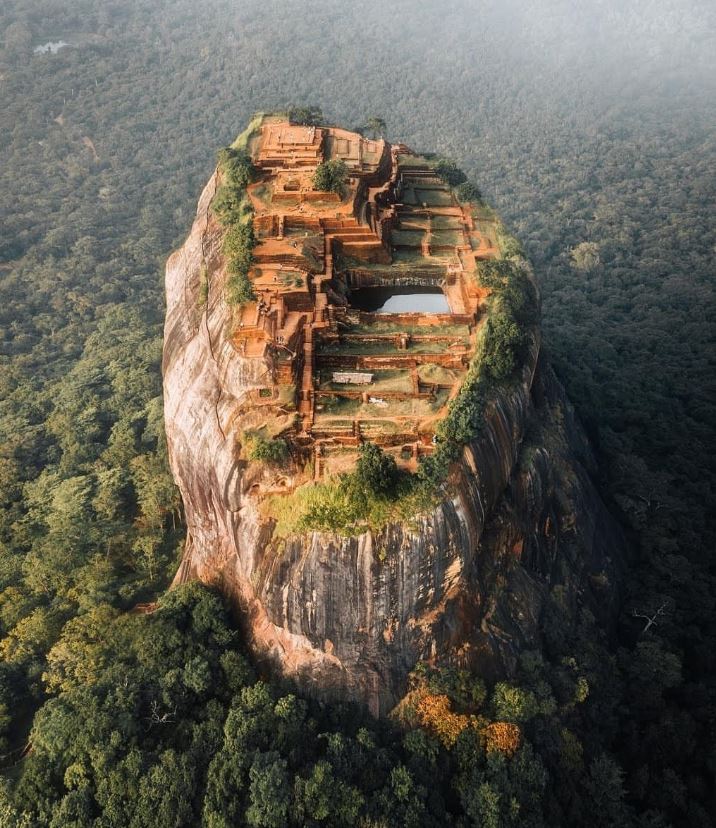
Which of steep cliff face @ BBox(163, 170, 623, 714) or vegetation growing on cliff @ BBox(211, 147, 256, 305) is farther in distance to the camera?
vegetation growing on cliff @ BBox(211, 147, 256, 305)

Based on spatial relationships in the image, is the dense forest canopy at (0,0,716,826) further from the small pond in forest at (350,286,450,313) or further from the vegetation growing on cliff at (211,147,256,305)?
the small pond in forest at (350,286,450,313)

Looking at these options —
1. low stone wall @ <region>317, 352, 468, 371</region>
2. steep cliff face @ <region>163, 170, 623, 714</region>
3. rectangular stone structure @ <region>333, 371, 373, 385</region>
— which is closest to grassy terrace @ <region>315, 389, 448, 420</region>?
rectangular stone structure @ <region>333, 371, 373, 385</region>

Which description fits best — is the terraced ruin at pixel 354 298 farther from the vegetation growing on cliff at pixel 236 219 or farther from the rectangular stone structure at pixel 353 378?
the vegetation growing on cliff at pixel 236 219

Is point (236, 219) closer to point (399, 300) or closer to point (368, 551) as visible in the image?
point (399, 300)

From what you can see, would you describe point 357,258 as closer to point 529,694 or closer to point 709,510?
point 529,694

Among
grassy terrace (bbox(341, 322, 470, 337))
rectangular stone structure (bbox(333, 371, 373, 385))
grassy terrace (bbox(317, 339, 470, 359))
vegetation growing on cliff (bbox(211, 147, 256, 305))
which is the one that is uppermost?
vegetation growing on cliff (bbox(211, 147, 256, 305))
